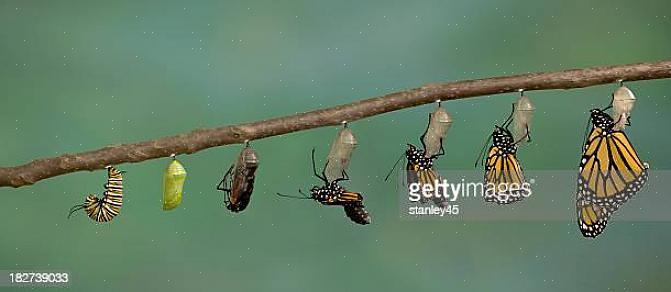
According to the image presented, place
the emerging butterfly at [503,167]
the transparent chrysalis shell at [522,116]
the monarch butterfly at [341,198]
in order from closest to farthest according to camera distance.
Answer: the transparent chrysalis shell at [522,116], the emerging butterfly at [503,167], the monarch butterfly at [341,198]

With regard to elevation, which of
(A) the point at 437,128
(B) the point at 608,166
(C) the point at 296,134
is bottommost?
(B) the point at 608,166

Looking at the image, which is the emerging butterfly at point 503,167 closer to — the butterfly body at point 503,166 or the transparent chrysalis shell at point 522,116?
the butterfly body at point 503,166

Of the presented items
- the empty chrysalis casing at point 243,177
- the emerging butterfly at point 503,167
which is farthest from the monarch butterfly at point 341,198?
the emerging butterfly at point 503,167

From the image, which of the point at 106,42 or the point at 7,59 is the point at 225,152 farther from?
the point at 7,59

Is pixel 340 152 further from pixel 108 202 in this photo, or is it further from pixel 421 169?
pixel 108 202

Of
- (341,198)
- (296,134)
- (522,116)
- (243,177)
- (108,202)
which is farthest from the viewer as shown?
(296,134)

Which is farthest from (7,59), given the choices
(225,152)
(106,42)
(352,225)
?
(352,225)

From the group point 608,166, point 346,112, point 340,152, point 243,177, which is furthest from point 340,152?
point 608,166
